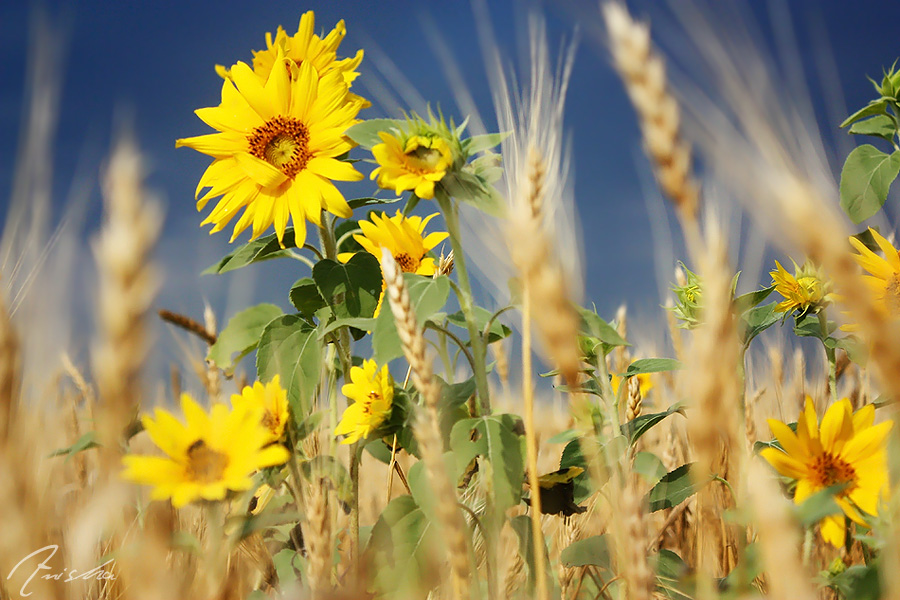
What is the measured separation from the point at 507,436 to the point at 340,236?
0.90 m

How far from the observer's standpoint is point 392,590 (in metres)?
1.18

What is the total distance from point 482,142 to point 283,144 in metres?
0.50

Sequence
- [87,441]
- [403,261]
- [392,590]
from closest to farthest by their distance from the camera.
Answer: [392,590] < [87,441] < [403,261]

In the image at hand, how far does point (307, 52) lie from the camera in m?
1.77

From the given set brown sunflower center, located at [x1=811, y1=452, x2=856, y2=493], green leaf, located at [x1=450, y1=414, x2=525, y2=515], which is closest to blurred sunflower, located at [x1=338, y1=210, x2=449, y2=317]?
green leaf, located at [x1=450, y1=414, x2=525, y2=515]

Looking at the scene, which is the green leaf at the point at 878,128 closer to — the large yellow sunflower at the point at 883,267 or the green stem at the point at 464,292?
the large yellow sunflower at the point at 883,267

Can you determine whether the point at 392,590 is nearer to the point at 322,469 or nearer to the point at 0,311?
the point at 322,469

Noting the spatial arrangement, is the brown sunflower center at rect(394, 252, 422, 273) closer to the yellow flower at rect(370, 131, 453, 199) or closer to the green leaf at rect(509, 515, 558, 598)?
the yellow flower at rect(370, 131, 453, 199)

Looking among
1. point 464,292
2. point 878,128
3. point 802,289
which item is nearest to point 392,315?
point 464,292

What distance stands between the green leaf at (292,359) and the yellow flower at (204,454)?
1.00ft

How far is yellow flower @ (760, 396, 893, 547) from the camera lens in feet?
3.68

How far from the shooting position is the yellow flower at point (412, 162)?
1.24 meters

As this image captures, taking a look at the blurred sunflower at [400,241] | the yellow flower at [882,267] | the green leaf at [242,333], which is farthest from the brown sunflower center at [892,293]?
the green leaf at [242,333]

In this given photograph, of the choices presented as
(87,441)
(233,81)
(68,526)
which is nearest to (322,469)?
(87,441)
